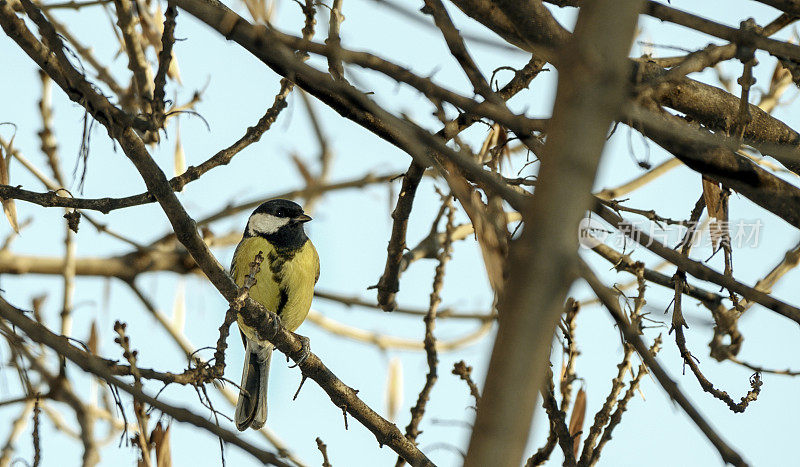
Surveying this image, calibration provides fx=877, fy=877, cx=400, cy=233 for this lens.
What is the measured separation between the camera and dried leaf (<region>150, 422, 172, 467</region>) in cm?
249

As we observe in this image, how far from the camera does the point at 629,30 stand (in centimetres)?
113

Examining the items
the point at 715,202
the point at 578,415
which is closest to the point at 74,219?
the point at 578,415

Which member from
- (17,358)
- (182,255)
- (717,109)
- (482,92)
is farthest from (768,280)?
(182,255)

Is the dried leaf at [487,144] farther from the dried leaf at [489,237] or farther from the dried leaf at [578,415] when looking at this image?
the dried leaf at [489,237]

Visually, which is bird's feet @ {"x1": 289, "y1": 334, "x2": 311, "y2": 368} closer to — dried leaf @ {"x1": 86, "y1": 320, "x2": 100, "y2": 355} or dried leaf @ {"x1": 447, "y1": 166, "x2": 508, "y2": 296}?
dried leaf @ {"x1": 86, "y1": 320, "x2": 100, "y2": 355}

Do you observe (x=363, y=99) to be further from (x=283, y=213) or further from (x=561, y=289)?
(x=283, y=213)

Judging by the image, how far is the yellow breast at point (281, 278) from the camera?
433 cm

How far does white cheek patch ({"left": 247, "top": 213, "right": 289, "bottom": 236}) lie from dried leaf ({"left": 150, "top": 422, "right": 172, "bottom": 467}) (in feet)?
7.24

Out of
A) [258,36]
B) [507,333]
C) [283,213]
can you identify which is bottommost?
[507,333]

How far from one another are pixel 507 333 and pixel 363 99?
46cm

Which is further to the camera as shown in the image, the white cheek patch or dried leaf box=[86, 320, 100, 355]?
the white cheek patch

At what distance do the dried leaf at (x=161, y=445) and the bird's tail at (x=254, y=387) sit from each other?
179 centimetres

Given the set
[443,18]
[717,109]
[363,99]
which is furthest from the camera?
[717,109]

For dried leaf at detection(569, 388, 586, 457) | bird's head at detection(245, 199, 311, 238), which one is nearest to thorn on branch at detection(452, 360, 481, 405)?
dried leaf at detection(569, 388, 586, 457)
